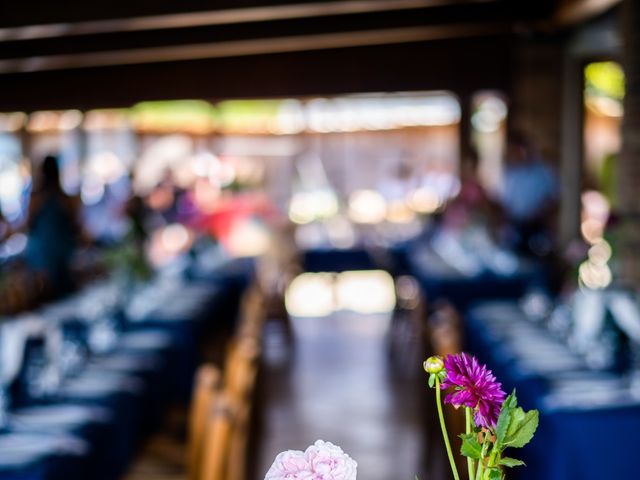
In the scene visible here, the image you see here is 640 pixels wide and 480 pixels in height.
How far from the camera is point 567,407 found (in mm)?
3357

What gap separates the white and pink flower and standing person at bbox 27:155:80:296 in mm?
5498

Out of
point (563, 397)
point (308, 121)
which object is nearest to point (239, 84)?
point (563, 397)

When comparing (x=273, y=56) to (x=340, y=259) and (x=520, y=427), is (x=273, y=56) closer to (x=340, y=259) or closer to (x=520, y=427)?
(x=340, y=259)

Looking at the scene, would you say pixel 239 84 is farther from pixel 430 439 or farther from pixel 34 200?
pixel 430 439

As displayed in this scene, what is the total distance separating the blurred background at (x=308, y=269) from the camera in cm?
354

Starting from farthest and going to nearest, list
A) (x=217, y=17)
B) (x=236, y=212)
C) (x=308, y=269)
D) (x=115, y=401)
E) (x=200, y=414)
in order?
(x=308, y=269) < (x=236, y=212) < (x=217, y=17) < (x=115, y=401) < (x=200, y=414)

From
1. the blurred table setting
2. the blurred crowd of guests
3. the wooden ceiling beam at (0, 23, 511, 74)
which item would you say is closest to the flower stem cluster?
the blurred crowd of guests

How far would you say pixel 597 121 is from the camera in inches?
534

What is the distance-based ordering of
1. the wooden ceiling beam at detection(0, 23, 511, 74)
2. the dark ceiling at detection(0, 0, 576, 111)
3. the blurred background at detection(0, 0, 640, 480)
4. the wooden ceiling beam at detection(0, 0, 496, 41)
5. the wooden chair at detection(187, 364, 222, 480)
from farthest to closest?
the wooden ceiling beam at detection(0, 23, 511, 74)
the dark ceiling at detection(0, 0, 576, 111)
the wooden ceiling beam at detection(0, 0, 496, 41)
the blurred background at detection(0, 0, 640, 480)
the wooden chair at detection(187, 364, 222, 480)

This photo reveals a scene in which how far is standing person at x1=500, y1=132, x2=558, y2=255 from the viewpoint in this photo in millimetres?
7742

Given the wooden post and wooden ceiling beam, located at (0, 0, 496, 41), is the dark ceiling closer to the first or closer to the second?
wooden ceiling beam, located at (0, 0, 496, 41)

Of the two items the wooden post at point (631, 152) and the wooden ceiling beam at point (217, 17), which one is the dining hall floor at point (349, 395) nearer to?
the wooden post at point (631, 152)

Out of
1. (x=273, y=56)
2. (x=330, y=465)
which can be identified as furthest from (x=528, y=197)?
(x=330, y=465)

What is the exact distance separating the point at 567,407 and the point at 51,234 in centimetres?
424
